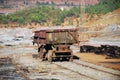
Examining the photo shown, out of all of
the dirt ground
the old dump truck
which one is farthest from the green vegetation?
the old dump truck

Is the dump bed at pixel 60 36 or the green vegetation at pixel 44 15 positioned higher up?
the green vegetation at pixel 44 15

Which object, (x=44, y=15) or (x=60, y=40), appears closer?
(x=60, y=40)

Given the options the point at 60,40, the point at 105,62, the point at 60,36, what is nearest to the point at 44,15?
the point at 60,36

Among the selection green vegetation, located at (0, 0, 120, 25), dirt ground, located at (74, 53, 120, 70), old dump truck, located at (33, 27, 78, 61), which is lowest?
dirt ground, located at (74, 53, 120, 70)

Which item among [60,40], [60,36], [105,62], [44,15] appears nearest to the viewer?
[105,62]

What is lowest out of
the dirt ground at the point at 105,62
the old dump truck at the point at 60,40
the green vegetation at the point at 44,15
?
the dirt ground at the point at 105,62

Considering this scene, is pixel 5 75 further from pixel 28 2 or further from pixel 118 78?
pixel 28 2

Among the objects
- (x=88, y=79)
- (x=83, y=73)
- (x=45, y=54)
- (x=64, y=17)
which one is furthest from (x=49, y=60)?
(x=64, y=17)

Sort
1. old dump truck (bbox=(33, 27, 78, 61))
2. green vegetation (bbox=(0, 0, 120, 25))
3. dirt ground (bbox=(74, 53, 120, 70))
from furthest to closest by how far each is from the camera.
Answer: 1. green vegetation (bbox=(0, 0, 120, 25))
2. old dump truck (bbox=(33, 27, 78, 61))
3. dirt ground (bbox=(74, 53, 120, 70))

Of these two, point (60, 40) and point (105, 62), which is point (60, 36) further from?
point (105, 62)

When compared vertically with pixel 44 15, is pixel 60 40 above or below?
below

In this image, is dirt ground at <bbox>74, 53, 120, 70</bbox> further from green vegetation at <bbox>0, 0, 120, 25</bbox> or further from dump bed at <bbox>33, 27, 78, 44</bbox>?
green vegetation at <bbox>0, 0, 120, 25</bbox>

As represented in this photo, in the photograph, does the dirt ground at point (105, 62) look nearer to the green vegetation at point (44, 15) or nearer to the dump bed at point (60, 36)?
the dump bed at point (60, 36)

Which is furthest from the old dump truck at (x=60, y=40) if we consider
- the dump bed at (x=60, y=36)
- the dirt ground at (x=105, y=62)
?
the dirt ground at (x=105, y=62)
